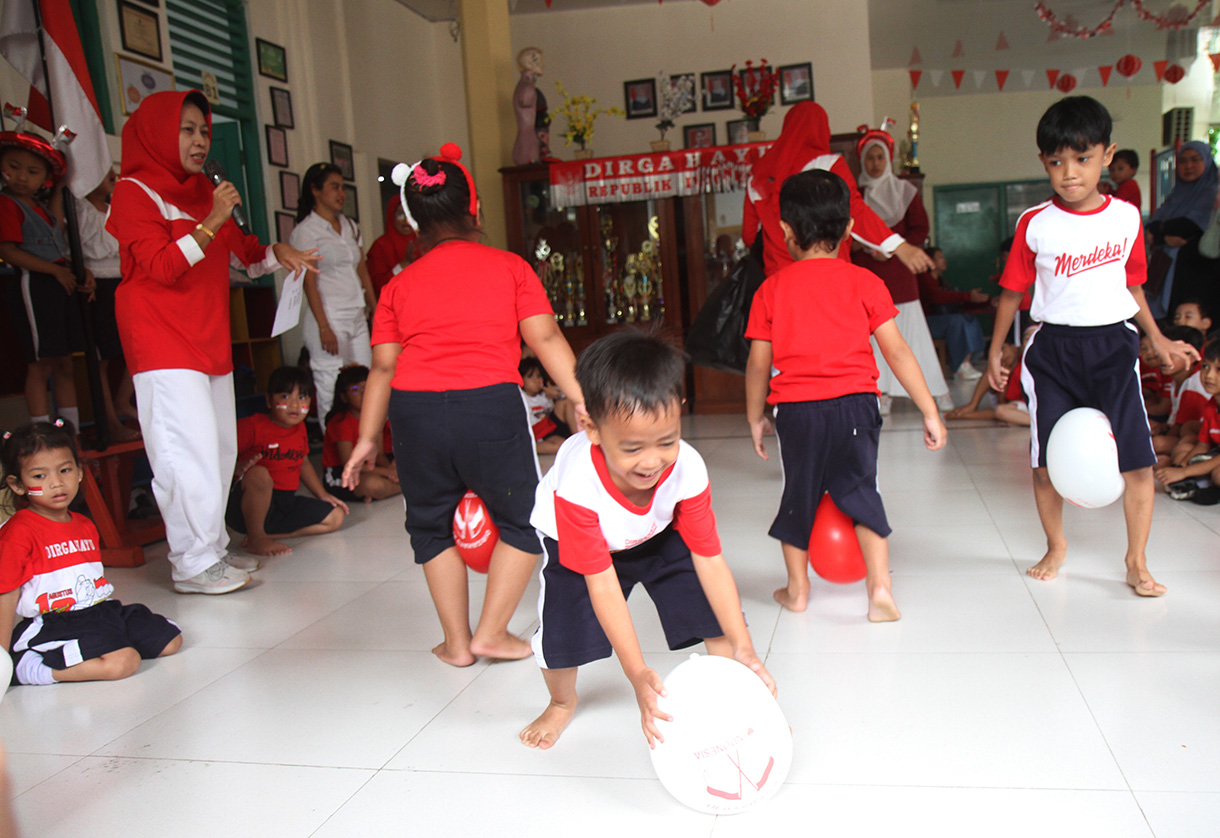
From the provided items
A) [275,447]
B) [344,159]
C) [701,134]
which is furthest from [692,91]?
[275,447]

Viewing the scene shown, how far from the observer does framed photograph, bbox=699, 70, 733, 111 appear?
716cm

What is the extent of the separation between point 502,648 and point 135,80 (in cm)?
392

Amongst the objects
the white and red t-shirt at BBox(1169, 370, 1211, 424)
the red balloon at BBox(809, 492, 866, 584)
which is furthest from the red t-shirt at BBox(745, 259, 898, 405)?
the white and red t-shirt at BBox(1169, 370, 1211, 424)

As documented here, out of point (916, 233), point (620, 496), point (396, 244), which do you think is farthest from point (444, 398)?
point (916, 233)

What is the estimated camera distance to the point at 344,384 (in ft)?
12.4

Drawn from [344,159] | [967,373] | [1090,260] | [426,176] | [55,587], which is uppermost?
[344,159]

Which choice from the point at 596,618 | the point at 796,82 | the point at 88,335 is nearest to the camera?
the point at 596,618

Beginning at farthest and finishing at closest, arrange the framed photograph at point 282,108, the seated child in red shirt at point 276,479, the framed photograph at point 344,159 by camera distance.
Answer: the framed photograph at point 344,159 → the framed photograph at point 282,108 → the seated child in red shirt at point 276,479

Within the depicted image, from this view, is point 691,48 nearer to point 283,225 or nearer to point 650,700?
point 283,225

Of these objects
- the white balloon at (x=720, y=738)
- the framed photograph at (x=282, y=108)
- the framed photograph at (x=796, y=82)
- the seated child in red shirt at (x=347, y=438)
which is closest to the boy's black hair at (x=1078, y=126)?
the white balloon at (x=720, y=738)

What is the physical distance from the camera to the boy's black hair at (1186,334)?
144 inches

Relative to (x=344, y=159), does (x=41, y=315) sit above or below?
below

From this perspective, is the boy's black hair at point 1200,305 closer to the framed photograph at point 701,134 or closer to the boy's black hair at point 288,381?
the boy's black hair at point 288,381

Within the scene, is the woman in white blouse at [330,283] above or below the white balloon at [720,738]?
above
